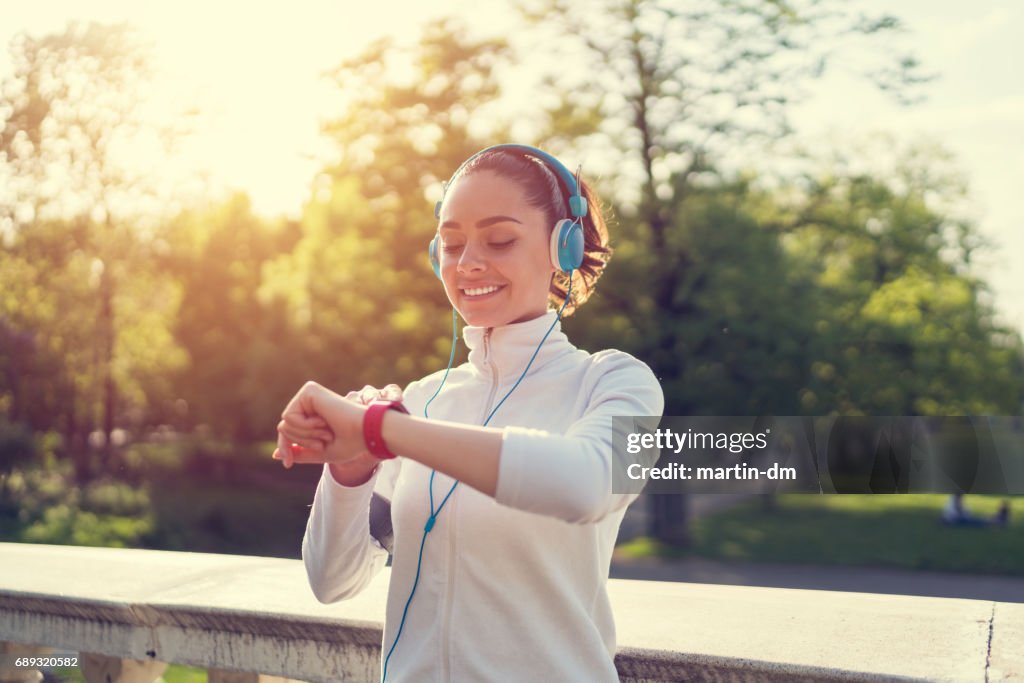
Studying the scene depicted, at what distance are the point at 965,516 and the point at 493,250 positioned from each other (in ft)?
90.2

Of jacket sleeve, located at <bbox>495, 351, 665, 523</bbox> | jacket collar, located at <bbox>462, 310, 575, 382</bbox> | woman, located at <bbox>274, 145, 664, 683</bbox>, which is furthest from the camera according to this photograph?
jacket collar, located at <bbox>462, 310, 575, 382</bbox>

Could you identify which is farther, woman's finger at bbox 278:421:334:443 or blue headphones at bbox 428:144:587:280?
blue headphones at bbox 428:144:587:280

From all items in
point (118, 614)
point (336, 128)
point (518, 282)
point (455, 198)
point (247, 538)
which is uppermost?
point (336, 128)

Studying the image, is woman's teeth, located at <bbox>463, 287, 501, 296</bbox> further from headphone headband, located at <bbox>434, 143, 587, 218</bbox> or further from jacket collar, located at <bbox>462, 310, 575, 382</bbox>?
headphone headband, located at <bbox>434, 143, 587, 218</bbox>

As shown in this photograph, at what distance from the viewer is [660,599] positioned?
8.93 feet

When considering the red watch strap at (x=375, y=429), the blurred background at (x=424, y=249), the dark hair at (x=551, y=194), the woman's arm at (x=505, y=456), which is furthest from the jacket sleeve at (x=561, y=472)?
the blurred background at (x=424, y=249)

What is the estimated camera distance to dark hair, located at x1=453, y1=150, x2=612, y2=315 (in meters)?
1.83

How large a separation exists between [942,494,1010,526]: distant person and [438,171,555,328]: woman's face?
26909 mm

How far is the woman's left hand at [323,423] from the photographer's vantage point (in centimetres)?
146

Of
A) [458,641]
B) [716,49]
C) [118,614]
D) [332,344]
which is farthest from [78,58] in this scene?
[458,641]

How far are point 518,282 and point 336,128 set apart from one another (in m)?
20.5

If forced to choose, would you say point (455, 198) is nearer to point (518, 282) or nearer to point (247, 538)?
point (518, 282)

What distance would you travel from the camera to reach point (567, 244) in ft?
6.04

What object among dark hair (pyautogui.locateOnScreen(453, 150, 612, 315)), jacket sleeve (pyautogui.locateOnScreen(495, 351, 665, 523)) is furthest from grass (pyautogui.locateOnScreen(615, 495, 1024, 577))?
jacket sleeve (pyautogui.locateOnScreen(495, 351, 665, 523))
